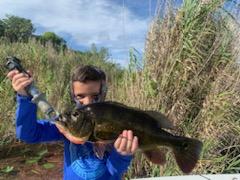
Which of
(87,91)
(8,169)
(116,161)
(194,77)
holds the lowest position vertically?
(8,169)

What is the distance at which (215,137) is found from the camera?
216 inches

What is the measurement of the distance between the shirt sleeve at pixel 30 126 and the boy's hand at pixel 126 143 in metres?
0.47

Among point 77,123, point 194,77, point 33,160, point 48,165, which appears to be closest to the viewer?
point 77,123

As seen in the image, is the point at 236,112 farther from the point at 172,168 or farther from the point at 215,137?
the point at 172,168

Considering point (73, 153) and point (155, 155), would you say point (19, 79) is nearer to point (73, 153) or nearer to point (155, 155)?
point (73, 153)

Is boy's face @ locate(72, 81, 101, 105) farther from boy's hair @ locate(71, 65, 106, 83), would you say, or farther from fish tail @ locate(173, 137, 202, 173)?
fish tail @ locate(173, 137, 202, 173)

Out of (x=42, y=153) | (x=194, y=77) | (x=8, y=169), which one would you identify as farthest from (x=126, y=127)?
(x=42, y=153)

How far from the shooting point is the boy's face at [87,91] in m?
2.60

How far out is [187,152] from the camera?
2.38 meters

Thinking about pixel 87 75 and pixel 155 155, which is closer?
pixel 155 155

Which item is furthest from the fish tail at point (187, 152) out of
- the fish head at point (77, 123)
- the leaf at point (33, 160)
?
the leaf at point (33, 160)

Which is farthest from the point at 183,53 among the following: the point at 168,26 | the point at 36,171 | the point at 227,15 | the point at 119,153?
the point at 119,153

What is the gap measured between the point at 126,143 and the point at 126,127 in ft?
0.22

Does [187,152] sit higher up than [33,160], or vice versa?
[187,152]
